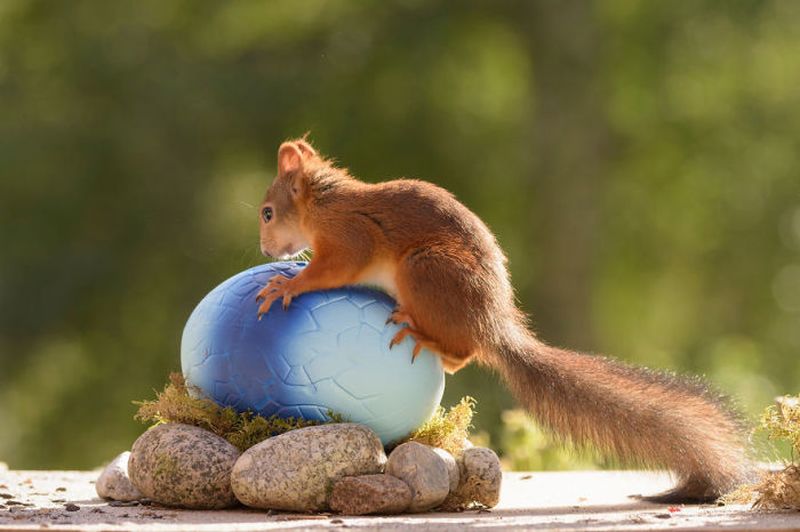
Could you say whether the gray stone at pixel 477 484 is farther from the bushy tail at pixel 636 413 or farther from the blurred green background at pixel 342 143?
the blurred green background at pixel 342 143

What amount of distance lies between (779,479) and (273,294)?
2298 mm

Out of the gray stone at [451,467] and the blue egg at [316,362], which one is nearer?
the blue egg at [316,362]

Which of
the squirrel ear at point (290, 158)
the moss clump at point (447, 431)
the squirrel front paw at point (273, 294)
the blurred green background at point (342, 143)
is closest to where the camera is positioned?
the squirrel front paw at point (273, 294)

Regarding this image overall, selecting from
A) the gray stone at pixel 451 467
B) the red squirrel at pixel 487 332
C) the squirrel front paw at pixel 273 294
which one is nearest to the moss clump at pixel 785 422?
the red squirrel at pixel 487 332

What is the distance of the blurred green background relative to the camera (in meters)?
13.5

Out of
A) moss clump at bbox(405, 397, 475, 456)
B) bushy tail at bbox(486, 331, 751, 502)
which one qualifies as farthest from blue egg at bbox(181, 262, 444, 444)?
bushy tail at bbox(486, 331, 751, 502)

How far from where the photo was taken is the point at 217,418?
19.1 ft

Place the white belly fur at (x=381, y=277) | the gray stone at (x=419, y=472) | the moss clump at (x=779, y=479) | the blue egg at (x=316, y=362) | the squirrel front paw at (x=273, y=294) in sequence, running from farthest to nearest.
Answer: the white belly fur at (x=381, y=277)
the squirrel front paw at (x=273, y=294)
the blue egg at (x=316, y=362)
the gray stone at (x=419, y=472)
the moss clump at (x=779, y=479)

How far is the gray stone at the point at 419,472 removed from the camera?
18.1 feet

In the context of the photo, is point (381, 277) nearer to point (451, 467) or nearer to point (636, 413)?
point (451, 467)

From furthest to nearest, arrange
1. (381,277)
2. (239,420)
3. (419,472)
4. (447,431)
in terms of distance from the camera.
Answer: (447,431)
(381,277)
(239,420)
(419,472)

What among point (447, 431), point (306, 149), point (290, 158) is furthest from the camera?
point (306, 149)

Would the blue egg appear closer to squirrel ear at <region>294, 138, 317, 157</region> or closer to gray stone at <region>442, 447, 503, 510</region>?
gray stone at <region>442, 447, 503, 510</region>

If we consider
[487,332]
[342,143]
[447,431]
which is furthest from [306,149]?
[342,143]
